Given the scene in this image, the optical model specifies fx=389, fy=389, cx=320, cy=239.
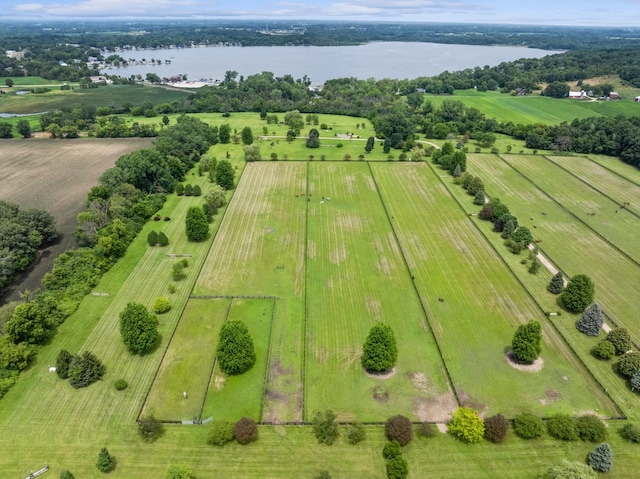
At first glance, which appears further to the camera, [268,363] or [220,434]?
[268,363]

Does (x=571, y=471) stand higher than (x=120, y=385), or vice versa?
(x=571, y=471)

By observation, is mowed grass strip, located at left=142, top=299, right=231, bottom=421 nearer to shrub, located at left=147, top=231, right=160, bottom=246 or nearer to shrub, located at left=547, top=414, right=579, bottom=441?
shrub, located at left=147, top=231, right=160, bottom=246

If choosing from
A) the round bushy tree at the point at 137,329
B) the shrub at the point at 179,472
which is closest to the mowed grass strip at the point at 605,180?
the round bushy tree at the point at 137,329

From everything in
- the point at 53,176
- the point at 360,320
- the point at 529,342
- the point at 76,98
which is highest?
the point at 529,342

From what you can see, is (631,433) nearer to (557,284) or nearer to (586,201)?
(557,284)

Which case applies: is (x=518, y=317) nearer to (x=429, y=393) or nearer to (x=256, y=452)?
(x=429, y=393)

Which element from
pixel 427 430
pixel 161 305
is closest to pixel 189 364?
pixel 161 305
